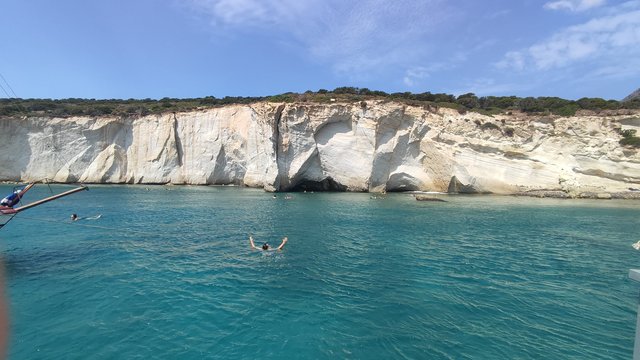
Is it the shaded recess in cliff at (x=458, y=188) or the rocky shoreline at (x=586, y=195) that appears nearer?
the rocky shoreline at (x=586, y=195)

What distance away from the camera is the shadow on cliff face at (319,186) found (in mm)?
48750

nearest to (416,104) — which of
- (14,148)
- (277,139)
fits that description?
(277,139)

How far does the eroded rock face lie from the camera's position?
143 ft

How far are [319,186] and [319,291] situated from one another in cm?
3973

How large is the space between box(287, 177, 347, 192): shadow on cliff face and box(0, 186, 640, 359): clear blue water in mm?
26535

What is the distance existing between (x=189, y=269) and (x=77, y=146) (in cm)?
5393

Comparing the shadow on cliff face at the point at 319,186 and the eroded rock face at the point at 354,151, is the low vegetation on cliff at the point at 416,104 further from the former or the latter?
the shadow on cliff face at the point at 319,186

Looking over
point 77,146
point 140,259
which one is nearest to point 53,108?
point 77,146

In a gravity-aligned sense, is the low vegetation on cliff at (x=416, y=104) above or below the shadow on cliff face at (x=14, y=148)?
above

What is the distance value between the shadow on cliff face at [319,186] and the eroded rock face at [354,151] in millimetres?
240

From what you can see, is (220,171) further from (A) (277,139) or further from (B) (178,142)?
(A) (277,139)

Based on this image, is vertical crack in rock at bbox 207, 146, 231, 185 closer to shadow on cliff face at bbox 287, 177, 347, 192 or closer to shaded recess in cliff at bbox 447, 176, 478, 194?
shadow on cliff face at bbox 287, 177, 347, 192

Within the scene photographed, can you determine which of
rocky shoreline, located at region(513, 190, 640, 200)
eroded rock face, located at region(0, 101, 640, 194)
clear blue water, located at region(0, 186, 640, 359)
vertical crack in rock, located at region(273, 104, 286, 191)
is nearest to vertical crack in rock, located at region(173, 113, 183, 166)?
eroded rock face, located at region(0, 101, 640, 194)

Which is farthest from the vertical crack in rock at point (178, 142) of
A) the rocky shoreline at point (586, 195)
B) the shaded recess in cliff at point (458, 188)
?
the rocky shoreline at point (586, 195)
